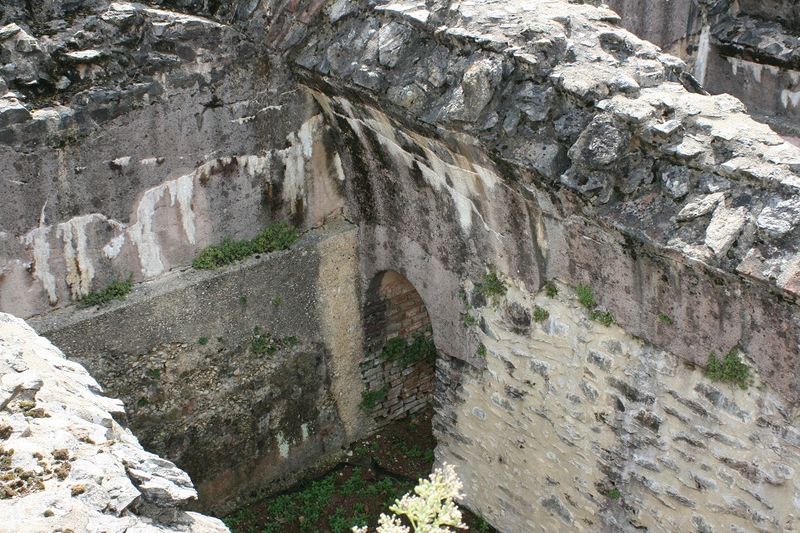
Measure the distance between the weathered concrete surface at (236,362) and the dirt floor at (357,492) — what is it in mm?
161

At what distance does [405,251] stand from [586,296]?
1511mm

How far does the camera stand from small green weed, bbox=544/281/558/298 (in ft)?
18.3

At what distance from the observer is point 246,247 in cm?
647

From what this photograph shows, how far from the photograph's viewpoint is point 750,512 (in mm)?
5102

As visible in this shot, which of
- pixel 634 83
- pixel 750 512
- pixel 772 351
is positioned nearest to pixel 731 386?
pixel 772 351

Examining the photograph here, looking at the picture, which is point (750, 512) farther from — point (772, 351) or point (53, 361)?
point (53, 361)

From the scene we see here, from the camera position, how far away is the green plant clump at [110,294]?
5957 mm

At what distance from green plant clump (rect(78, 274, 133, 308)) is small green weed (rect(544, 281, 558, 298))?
2.36m

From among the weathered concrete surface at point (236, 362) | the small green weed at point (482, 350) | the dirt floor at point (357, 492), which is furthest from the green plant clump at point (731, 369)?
the weathered concrete surface at point (236, 362)

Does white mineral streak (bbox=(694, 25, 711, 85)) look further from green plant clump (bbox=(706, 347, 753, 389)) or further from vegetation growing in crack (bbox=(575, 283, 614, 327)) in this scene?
green plant clump (bbox=(706, 347, 753, 389))

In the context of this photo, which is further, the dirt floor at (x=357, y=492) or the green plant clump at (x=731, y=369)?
the dirt floor at (x=357, y=492)

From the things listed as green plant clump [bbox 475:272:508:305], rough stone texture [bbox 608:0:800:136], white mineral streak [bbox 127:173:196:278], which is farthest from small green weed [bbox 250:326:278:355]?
rough stone texture [bbox 608:0:800:136]

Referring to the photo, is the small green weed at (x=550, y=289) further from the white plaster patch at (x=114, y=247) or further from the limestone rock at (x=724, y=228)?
the white plaster patch at (x=114, y=247)

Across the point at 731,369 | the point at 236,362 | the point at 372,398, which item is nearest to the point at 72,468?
the point at 731,369
